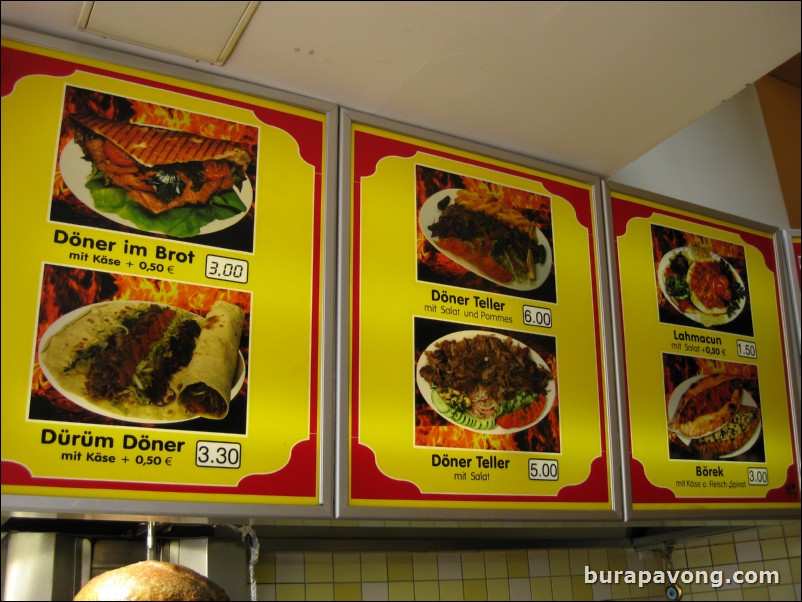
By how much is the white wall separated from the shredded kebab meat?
1105 mm

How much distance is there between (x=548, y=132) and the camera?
248cm

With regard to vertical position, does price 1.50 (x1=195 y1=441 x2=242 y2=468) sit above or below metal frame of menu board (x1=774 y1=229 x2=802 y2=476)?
below

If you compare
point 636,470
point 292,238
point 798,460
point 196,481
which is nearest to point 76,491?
point 196,481

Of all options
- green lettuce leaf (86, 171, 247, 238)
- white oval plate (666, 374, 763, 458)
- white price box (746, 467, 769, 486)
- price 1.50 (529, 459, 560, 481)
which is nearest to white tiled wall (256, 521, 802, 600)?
white price box (746, 467, 769, 486)

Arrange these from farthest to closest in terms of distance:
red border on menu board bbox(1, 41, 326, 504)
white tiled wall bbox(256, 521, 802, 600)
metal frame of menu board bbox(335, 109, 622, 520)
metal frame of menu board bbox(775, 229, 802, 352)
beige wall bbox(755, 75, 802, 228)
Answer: beige wall bbox(755, 75, 802, 228) < metal frame of menu board bbox(775, 229, 802, 352) < white tiled wall bbox(256, 521, 802, 600) < metal frame of menu board bbox(335, 109, 622, 520) < red border on menu board bbox(1, 41, 326, 504)

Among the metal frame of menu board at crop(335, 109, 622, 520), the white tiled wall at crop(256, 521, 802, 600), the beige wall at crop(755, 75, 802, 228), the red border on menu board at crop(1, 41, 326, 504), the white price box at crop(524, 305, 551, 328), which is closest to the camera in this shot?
the red border on menu board at crop(1, 41, 326, 504)

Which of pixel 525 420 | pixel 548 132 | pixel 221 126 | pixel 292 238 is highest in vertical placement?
pixel 548 132

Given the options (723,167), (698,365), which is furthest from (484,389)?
(723,167)

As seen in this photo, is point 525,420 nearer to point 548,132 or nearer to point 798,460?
point 548,132

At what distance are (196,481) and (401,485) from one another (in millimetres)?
504

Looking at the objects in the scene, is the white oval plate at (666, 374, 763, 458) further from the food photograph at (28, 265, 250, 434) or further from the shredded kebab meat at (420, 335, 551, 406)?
the food photograph at (28, 265, 250, 434)

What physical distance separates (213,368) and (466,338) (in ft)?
2.31

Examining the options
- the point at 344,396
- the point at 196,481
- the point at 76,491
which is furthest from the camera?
the point at 344,396

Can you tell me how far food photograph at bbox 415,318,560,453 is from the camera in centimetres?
216
